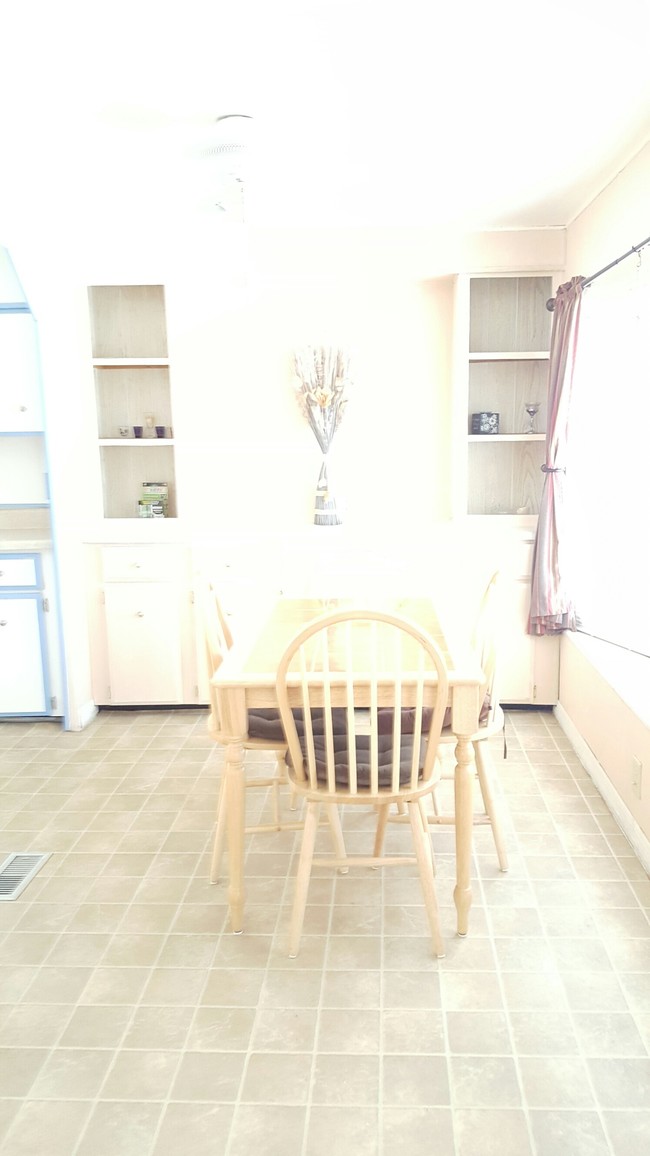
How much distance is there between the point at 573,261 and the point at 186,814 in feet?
9.70

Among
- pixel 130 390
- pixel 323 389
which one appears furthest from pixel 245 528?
pixel 130 390

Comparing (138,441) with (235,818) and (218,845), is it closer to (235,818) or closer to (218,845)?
(218,845)

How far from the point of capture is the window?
300cm

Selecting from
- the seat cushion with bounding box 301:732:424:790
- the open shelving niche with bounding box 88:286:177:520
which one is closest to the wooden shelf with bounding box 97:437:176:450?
the open shelving niche with bounding box 88:286:177:520

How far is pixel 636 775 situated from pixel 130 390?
3.07 m

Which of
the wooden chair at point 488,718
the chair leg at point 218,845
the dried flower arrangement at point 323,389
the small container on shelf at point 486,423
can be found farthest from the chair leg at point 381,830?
the small container on shelf at point 486,423

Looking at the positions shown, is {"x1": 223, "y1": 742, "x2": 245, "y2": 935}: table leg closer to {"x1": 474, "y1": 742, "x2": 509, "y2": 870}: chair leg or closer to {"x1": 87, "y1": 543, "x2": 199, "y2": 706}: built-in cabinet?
{"x1": 474, "y1": 742, "x2": 509, "y2": 870}: chair leg

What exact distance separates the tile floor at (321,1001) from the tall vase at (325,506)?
1.58m

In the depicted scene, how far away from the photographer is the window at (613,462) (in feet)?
9.85

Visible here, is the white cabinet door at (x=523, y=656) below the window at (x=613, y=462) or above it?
below

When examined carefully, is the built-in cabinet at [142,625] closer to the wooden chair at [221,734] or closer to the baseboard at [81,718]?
the baseboard at [81,718]

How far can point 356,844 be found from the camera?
285cm

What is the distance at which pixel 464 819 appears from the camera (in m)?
2.30

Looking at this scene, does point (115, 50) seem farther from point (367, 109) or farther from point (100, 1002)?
point (100, 1002)
